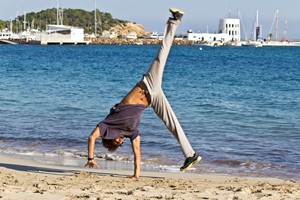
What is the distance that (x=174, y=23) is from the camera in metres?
8.82

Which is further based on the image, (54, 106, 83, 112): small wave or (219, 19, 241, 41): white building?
(219, 19, 241, 41): white building

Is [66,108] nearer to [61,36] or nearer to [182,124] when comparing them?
[182,124]

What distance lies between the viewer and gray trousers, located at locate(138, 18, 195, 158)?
8.66 m

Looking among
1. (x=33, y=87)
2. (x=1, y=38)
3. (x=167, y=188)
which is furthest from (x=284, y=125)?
(x=1, y=38)

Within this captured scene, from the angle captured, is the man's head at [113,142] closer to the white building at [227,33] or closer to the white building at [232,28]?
the white building at [227,33]

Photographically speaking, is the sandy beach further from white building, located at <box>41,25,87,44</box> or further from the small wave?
white building, located at <box>41,25,87,44</box>

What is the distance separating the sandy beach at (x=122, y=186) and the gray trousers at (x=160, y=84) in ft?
2.26

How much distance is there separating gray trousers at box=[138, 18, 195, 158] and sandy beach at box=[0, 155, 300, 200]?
2.26ft

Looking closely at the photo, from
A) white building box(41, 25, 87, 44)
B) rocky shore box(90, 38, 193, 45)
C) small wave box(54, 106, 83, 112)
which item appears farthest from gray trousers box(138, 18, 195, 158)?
rocky shore box(90, 38, 193, 45)

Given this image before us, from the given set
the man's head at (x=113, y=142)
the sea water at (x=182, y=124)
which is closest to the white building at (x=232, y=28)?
the sea water at (x=182, y=124)

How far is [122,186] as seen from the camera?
317 inches

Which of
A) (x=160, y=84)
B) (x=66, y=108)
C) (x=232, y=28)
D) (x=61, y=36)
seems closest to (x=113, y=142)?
(x=160, y=84)

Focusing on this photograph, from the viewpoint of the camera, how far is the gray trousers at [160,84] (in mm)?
8664

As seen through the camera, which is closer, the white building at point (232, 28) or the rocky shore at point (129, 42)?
the rocky shore at point (129, 42)
